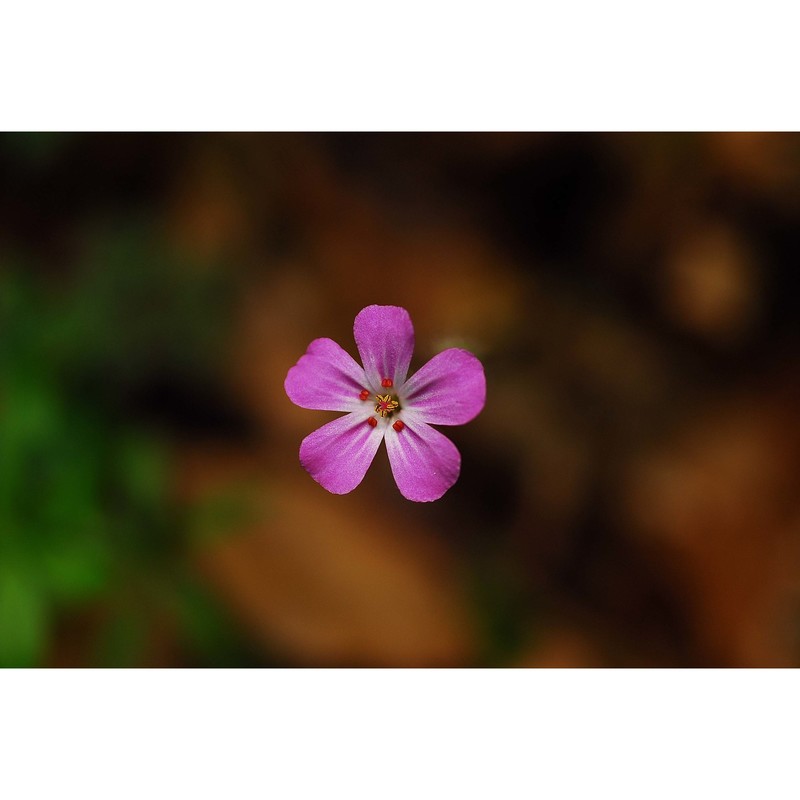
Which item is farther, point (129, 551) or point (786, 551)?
point (786, 551)

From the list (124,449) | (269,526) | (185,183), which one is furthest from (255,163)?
(269,526)

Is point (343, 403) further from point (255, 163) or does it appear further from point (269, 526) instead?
point (255, 163)

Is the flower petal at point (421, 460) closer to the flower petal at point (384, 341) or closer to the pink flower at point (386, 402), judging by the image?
the pink flower at point (386, 402)

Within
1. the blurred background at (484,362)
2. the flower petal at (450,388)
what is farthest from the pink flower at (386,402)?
the blurred background at (484,362)

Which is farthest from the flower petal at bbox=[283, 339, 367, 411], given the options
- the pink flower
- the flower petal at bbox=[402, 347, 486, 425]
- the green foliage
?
the green foliage

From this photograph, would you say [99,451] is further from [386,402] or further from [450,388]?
[450,388]

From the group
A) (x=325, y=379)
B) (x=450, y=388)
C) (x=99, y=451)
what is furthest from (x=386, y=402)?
(x=99, y=451)

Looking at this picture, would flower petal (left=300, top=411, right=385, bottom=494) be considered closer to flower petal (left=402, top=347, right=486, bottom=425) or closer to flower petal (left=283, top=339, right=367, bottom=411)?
flower petal (left=283, top=339, right=367, bottom=411)

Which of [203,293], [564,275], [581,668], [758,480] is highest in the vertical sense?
[564,275]
